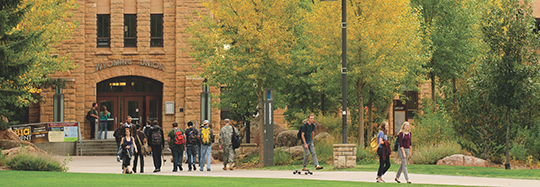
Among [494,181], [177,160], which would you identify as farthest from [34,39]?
[494,181]

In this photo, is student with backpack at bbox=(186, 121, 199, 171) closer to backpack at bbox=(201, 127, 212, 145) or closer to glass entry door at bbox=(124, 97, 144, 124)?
backpack at bbox=(201, 127, 212, 145)

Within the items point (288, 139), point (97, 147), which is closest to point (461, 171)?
point (288, 139)

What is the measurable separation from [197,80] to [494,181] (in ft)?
74.8

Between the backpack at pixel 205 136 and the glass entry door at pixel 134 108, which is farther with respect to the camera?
the glass entry door at pixel 134 108

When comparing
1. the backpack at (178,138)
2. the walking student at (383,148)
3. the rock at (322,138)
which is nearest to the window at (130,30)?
the rock at (322,138)

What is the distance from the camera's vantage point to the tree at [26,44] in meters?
20.1

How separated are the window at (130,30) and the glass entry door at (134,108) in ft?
10.3

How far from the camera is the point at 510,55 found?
20828mm

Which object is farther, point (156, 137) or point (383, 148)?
point (156, 137)

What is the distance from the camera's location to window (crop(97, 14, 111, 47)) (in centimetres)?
3684

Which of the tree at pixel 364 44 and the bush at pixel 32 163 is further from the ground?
the tree at pixel 364 44

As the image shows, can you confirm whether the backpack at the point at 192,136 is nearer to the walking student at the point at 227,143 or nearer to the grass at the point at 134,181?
the walking student at the point at 227,143

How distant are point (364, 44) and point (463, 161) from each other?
17.3 feet

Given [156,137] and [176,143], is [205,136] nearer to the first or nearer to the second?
[176,143]
